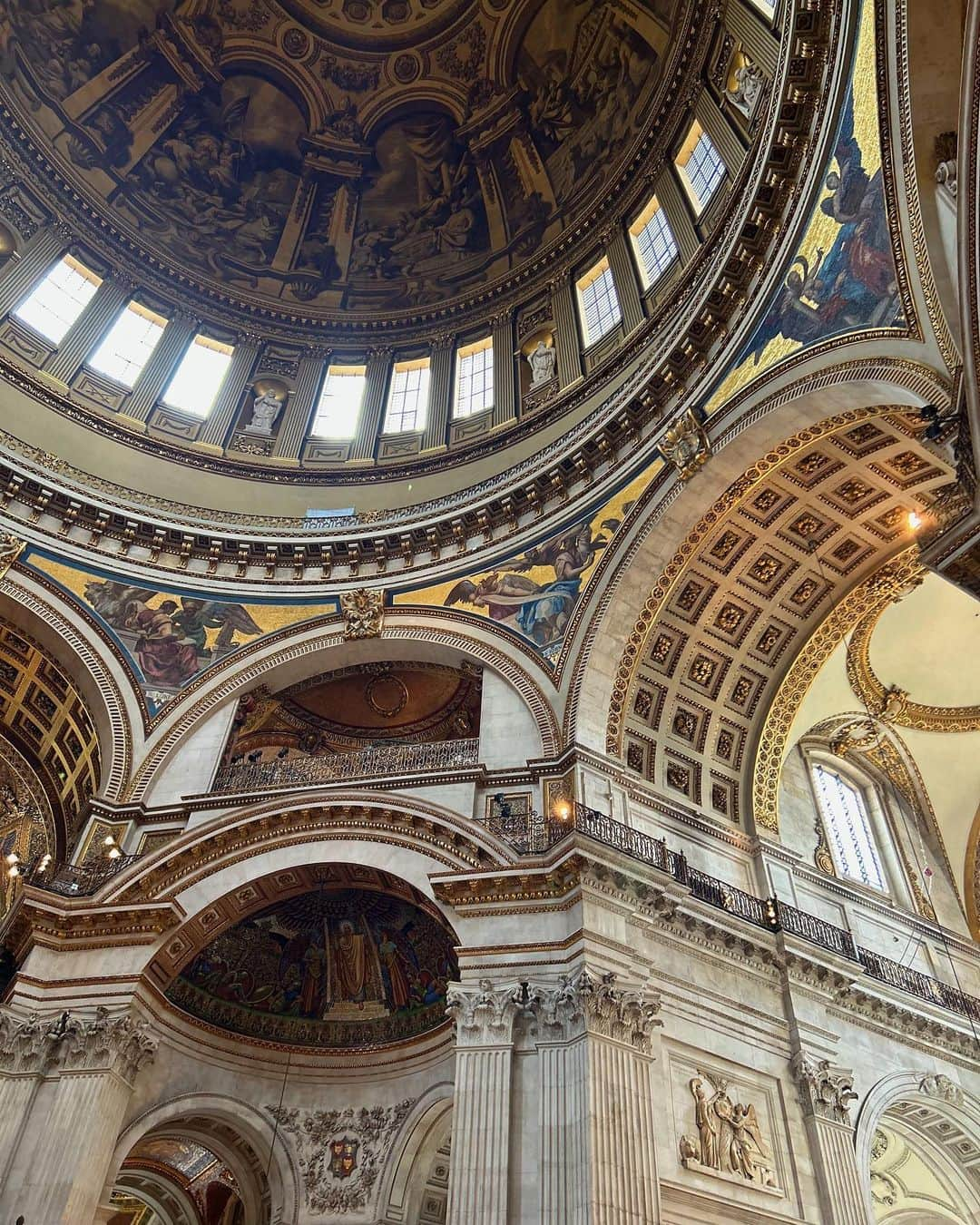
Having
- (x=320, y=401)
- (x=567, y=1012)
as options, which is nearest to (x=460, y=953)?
(x=567, y=1012)

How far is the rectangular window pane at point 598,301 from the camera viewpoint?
22547 millimetres

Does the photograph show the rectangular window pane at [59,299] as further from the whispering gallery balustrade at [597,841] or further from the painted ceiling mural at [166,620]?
the whispering gallery balustrade at [597,841]

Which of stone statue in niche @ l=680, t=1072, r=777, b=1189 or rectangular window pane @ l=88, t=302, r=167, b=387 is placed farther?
rectangular window pane @ l=88, t=302, r=167, b=387

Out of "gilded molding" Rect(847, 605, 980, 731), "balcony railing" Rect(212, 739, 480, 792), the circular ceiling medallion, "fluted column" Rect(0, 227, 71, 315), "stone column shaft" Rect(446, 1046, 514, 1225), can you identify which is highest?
"fluted column" Rect(0, 227, 71, 315)

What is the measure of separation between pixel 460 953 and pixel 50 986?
6416mm

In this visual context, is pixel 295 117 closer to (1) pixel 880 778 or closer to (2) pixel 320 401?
(2) pixel 320 401

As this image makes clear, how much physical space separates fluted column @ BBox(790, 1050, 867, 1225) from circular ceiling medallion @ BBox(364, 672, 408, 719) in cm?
1034

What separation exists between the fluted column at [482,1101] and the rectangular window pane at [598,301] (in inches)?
615

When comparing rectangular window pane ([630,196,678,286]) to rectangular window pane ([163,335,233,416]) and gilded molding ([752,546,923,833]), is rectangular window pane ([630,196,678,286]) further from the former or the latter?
rectangular window pane ([163,335,233,416])

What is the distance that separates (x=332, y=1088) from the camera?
16625mm

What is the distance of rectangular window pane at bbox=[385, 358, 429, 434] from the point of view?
24562 mm

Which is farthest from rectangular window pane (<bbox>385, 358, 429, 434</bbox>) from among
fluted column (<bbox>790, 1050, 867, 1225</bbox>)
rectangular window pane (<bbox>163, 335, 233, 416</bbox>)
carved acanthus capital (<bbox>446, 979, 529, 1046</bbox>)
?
fluted column (<bbox>790, 1050, 867, 1225</bbox>)

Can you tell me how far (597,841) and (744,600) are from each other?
6.52m

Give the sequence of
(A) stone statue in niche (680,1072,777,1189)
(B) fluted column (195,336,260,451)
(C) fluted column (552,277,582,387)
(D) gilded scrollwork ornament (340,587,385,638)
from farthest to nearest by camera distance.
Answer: (B) fluted column (195,336,260,451) < (C) fluted column (552,277,582,387) < (D) gilded scrollwork ornament (340,587,385,638) < (A) stone statue in niche (680,1072,777,1189)
